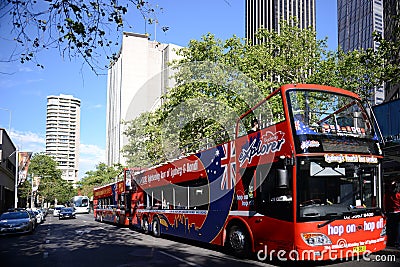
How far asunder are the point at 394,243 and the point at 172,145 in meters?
17.5

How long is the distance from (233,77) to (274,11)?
5599cm

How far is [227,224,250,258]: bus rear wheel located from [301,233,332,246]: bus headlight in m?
2.63

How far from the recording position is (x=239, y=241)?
11273 mm

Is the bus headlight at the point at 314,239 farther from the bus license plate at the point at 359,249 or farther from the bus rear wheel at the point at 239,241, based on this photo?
the bus rear wheel at the point at 239,241

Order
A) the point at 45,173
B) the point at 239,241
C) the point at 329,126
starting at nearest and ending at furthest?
the point at 329,126 < the point at 239,241 < the point at 45,173

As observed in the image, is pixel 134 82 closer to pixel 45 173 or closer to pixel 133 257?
pixel 133 257

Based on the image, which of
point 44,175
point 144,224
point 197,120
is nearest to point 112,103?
point 197,120

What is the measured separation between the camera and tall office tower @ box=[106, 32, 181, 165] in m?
28.3

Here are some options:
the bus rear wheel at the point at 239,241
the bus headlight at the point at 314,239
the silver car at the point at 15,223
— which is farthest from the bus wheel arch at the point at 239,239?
the silver car at the point at 15,223

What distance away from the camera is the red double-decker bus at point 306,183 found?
8828mm

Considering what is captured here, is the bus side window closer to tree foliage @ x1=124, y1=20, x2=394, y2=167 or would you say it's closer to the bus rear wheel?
the bus rear wheel

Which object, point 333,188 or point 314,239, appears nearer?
point 314,239

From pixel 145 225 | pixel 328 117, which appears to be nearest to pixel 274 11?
pixel 145 225

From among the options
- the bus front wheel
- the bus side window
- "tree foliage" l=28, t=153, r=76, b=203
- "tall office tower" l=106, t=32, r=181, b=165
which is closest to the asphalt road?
the bus side window
